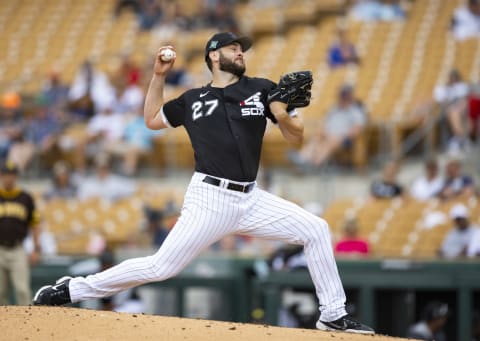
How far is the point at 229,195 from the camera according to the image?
719cm

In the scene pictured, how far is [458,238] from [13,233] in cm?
465

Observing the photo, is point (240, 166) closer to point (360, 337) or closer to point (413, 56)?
point (360, 337)

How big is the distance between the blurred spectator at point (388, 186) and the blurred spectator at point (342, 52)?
297 cm

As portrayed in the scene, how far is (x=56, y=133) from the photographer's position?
17281 mm

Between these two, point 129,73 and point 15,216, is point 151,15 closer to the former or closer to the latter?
point 129,73

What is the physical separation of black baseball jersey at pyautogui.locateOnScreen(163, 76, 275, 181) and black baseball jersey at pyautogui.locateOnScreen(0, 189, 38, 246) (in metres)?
4.12

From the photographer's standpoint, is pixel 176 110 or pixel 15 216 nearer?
pixel 176 110

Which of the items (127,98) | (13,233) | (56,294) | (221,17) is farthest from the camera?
(221,17)

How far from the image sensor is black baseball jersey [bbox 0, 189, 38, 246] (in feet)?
35.9

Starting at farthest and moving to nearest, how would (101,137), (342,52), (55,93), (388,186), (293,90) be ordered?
(55,93), (101,137), (342,52), (388,186), (293,90)

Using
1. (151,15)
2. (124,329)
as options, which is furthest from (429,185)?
(151,15)

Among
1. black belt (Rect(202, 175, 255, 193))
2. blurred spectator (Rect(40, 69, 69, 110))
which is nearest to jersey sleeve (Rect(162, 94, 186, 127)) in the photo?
black belt (Rect(202, 175, 255, 193))

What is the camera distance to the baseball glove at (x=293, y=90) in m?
7.13

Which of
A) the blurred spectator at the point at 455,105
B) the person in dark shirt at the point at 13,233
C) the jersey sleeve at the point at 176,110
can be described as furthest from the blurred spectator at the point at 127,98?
the jersey sleeve at the point at 176,110
